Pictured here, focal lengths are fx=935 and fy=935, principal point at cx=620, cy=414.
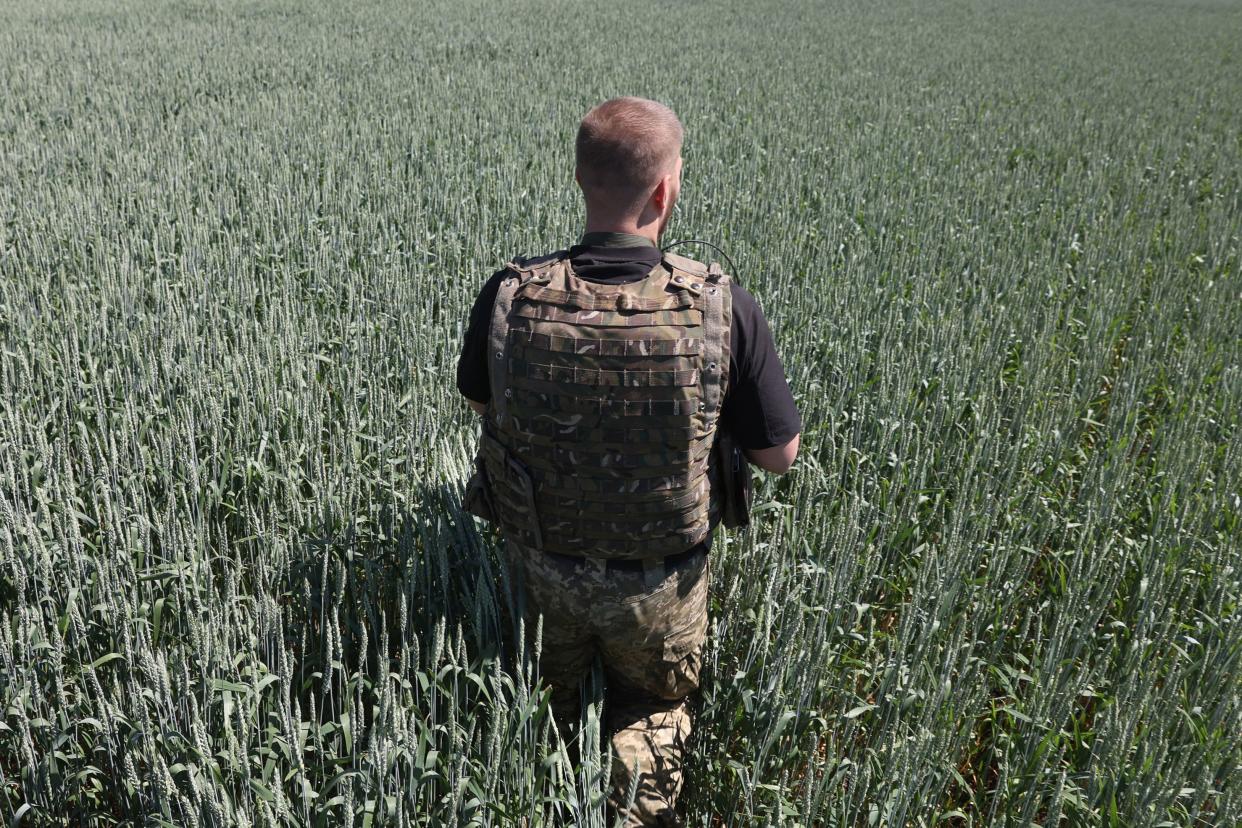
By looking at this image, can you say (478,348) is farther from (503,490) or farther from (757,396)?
(757,396)

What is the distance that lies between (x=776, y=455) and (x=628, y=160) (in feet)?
2.77

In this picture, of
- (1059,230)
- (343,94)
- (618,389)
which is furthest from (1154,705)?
(343,94)

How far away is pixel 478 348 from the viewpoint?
2387 millimetres

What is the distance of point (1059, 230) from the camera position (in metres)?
7.50

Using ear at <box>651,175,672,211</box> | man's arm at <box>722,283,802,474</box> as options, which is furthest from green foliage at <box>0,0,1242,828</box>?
ear at <box>651,175,672,211</box>

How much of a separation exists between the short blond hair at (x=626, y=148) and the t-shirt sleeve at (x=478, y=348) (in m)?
0.34

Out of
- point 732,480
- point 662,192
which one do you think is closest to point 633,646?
point 732,480

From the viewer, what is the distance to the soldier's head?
82.7 inches

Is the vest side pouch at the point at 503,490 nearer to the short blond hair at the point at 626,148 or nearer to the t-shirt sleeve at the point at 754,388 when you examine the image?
the t-shirt sleeve at the point at 754,388

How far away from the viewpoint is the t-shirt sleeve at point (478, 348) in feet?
7.62

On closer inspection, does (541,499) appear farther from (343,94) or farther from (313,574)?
(343,94)

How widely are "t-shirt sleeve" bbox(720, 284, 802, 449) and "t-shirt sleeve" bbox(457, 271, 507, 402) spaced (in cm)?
60

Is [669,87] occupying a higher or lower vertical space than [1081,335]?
higher

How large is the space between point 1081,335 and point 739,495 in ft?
12.9
